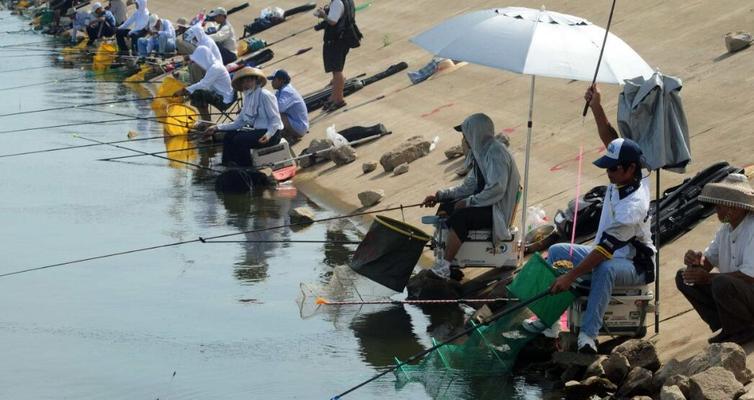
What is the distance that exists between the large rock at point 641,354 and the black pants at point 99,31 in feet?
83.4

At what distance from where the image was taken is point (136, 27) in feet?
96.4

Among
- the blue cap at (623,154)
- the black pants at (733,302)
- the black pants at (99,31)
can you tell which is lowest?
the black pants at (99,31)

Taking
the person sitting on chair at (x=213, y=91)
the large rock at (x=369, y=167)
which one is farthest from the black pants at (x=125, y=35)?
the large rock at (x=369, y=167)

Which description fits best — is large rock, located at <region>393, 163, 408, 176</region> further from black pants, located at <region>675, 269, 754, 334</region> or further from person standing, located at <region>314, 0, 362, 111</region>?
black pants, located at <region>675, 269, 754, 334</region>

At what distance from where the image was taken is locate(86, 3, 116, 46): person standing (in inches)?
1265

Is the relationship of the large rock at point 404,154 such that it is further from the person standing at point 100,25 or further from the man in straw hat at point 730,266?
the person standing at point 100,25

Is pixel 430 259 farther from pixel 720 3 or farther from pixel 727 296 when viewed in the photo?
pixel 720 3

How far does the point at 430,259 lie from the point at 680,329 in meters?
3.55

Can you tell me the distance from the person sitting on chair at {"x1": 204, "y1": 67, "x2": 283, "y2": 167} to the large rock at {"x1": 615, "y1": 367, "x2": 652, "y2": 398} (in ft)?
27.0

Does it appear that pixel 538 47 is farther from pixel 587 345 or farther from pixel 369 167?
pixel 369 167

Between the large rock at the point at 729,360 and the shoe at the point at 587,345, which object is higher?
the large rock at the point at 729,360

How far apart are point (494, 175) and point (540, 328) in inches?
70.3

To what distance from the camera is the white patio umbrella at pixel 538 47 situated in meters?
9.54

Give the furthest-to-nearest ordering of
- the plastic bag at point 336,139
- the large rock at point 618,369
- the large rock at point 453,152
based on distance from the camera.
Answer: the plastic bag at point 336,139
the large rock at point 453,152
the large rock at point 618,369
